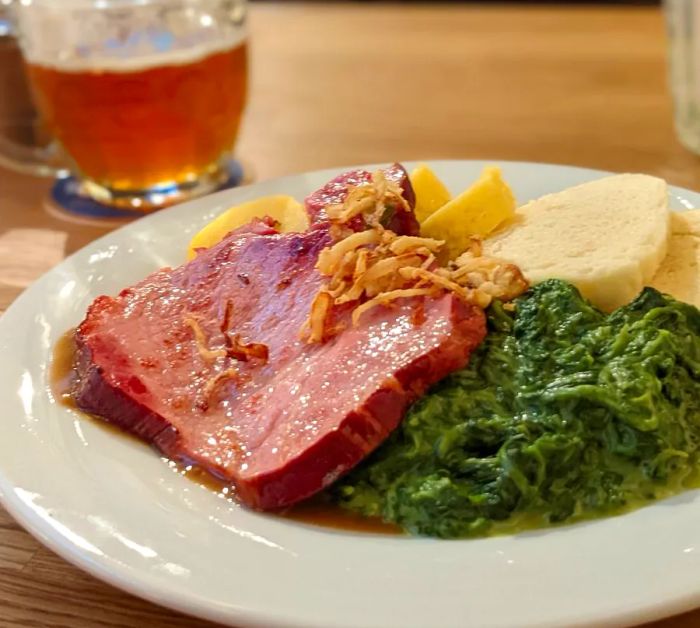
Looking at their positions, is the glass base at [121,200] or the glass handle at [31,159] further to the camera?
the glass handle at [31,159]

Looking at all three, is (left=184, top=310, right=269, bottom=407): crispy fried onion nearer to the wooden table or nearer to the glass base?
the wooden table

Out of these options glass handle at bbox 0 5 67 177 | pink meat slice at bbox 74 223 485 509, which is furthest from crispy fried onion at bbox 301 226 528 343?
glass handle at bbox 0 5 67 177

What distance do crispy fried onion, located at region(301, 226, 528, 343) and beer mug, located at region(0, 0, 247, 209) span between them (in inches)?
48.6

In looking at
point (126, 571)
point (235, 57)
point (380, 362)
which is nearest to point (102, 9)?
point (235, 57)

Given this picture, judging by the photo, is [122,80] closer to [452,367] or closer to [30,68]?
[30,68]

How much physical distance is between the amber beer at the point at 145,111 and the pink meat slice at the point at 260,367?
0.99 meters

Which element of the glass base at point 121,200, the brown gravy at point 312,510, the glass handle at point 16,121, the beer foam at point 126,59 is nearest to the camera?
the brown gravy at point 312,510

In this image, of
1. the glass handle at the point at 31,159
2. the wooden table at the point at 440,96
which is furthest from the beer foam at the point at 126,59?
the glass handle at the point at 31,159

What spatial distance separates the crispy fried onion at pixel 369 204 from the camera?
1.85 m

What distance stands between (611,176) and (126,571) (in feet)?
5.23

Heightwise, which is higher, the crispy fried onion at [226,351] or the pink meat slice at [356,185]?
the pink meat slice at [356,185]

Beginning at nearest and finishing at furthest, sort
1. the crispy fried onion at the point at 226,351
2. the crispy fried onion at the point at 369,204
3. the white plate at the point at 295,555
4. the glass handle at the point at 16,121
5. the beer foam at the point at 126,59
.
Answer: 1. the white plate at the point at 295,555
2. the crispy fried onion at the point at 226,351
3. the crispy fried onion at the point at 369,204
4. the beer foam at the point at 126,59
5. the glass handle at the point at 16,121

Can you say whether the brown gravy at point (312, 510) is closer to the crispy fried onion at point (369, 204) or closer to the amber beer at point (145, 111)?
the crispy fried onion at point (369, 204)

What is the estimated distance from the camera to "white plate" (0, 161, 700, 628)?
1.12 meters
